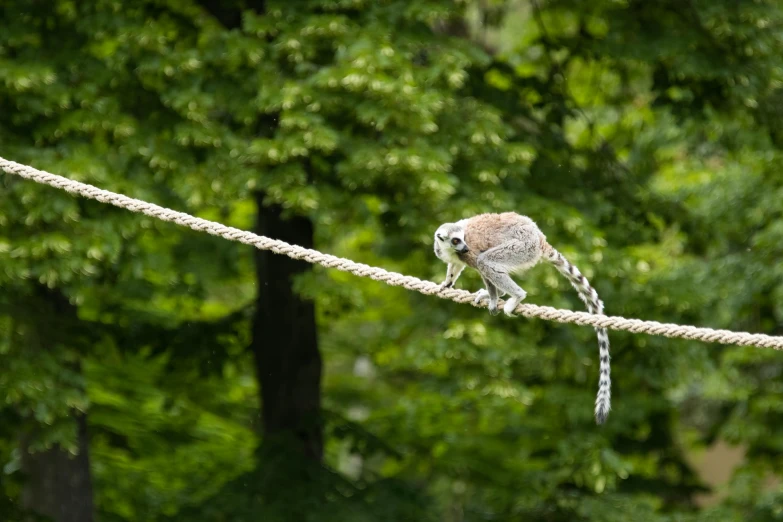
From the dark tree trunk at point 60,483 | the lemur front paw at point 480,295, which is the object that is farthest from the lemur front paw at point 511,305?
the dark tree trunk at point 60,483

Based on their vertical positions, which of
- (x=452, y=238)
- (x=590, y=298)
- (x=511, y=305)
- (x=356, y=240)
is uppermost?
(x=452, y=238)

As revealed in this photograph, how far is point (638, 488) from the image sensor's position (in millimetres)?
9844

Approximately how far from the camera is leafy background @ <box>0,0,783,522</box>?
7078 millimetres

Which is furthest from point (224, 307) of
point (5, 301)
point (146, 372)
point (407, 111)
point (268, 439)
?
point (407, 111)

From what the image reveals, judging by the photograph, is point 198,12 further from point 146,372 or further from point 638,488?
point 638,488

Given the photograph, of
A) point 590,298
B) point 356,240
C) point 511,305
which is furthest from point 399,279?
point 356,240

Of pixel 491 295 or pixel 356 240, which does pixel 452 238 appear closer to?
pixel 491 295

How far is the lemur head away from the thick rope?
69cm

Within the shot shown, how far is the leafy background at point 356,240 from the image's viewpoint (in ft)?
23.2

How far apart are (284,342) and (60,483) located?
7.41 feet

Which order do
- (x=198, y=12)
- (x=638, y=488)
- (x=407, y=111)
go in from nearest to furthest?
(x=407, y=111)
(x=198, y=12)
(x=638, y=488)

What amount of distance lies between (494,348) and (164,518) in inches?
121

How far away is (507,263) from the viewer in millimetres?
6059

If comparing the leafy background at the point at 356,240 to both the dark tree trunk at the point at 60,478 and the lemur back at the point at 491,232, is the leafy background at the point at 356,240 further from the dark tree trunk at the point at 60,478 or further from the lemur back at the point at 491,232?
the lemur back at the point at 491,232
